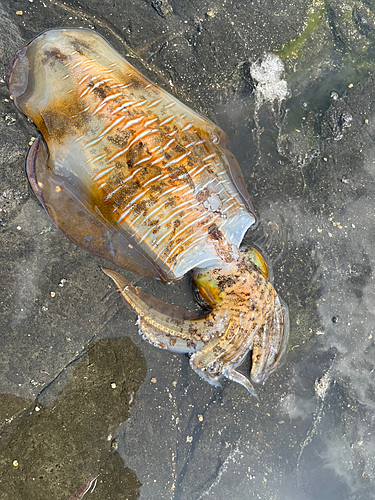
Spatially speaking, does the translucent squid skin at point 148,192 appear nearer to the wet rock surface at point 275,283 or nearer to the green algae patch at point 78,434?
the wet rock surface at point 275,283

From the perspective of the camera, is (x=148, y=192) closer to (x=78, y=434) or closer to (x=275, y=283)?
(x=275, y=283)

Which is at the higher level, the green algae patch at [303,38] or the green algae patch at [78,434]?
the green algae patch at [303,38]

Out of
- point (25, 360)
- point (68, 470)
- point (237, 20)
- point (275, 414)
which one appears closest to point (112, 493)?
point (68, 470)

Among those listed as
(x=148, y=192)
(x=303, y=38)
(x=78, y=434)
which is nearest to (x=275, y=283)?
(x=148, y=192)

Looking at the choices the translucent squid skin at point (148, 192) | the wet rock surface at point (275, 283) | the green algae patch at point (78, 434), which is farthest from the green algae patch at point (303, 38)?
the green algae patch at point (78, 434)

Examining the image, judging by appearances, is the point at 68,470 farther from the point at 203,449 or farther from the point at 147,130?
the point at 147,130

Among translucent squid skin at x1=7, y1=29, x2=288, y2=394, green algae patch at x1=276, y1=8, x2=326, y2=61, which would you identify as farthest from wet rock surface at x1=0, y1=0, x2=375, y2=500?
translucent squid skin at x1=7, y1=29, x2=288, y2=394

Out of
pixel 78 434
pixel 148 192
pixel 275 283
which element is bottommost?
pixel 275 283
